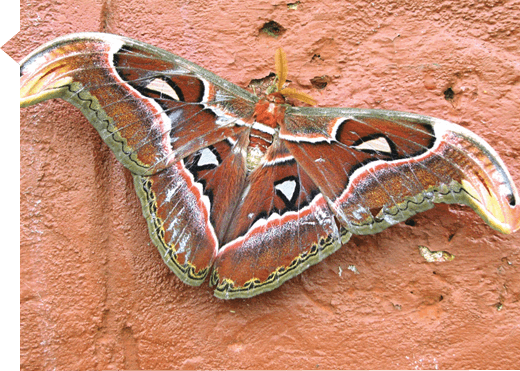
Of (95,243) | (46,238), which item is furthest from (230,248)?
(46,238)

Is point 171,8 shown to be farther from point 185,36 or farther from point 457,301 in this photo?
point 457,301

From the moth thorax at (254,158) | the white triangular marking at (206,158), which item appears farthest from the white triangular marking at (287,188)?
the white triangular marking at (206,158)

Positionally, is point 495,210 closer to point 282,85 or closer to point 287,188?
point 287,188

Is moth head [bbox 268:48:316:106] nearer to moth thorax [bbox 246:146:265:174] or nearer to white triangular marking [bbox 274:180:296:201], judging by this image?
moth thorax [bbox 246:146:265:174]

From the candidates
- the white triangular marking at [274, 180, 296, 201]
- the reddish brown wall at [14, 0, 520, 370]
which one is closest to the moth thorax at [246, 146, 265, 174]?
the white triangular marking at [274, 180, 296, 201]

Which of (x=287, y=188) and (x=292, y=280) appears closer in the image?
(x=287, y=188)

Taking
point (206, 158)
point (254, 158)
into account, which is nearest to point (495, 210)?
point (254, 158)
